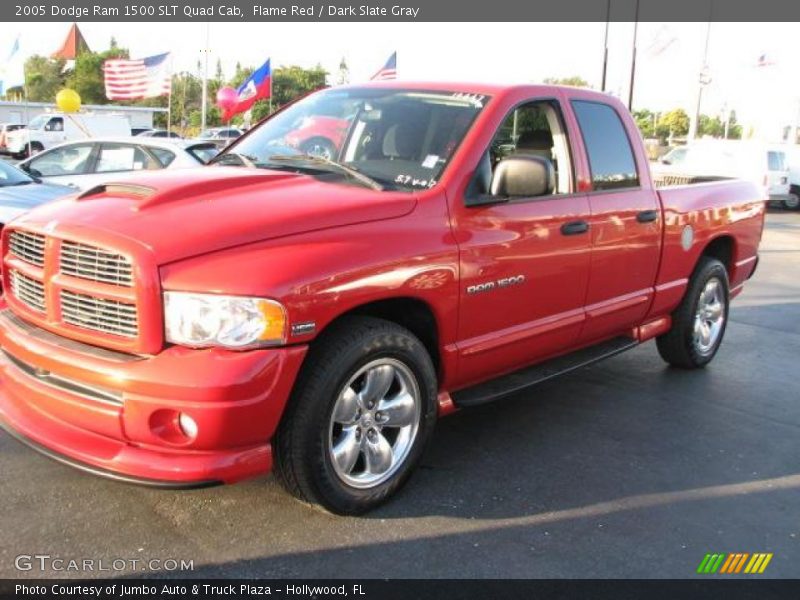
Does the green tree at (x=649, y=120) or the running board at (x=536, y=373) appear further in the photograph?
the green tree at (x=649, y=120)

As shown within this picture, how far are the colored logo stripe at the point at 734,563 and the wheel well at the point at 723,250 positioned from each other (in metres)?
3.12

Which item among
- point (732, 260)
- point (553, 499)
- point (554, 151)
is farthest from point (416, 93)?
point (732, 260)

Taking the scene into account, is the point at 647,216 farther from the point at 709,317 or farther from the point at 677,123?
the point at 677,123

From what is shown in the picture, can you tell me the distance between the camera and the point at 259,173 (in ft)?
12.3

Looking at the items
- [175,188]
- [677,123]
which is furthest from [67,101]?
[677,123]

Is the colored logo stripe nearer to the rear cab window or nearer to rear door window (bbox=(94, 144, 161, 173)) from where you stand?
the rear cab window

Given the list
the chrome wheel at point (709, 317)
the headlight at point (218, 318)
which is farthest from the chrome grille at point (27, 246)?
the chrome wheel at point (709, 317)

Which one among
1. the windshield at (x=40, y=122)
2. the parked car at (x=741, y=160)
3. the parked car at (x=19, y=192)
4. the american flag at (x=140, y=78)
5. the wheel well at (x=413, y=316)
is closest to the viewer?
the wheel well at (x=413, y=316)

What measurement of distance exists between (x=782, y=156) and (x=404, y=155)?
21.3 m

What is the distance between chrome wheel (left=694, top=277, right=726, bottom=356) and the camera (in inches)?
230

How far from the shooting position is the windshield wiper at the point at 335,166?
366cm

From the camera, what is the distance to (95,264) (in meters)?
2.98

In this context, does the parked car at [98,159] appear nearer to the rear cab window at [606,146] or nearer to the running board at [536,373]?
the rear cab window at [606,146]

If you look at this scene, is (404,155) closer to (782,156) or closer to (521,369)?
(521,369)
